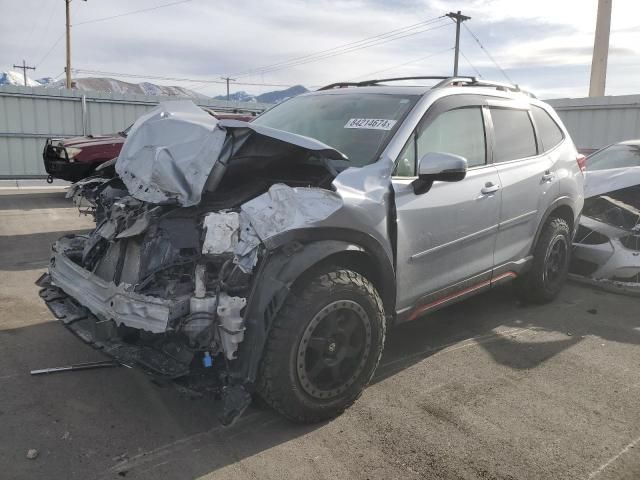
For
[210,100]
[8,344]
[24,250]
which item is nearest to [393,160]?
[8,344]

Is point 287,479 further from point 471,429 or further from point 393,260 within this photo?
point 393,260

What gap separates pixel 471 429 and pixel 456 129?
6.80 feet

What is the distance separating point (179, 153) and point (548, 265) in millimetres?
3559

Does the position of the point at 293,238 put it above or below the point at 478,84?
below

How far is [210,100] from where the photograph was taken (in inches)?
690

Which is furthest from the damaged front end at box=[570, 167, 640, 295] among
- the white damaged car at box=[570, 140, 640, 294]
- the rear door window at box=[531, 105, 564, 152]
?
the rear door window at box=[531, 105, 564, 152]

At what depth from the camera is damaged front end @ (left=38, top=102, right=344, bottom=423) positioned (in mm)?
2715

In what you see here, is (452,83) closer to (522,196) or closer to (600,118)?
(522,196)

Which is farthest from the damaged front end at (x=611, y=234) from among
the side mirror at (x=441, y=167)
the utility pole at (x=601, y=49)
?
the utility pole at (x=601, y=49)

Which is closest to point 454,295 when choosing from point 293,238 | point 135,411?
point 293,238

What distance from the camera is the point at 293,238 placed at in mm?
2846

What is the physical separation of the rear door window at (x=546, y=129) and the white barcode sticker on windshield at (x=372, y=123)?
6.28ft

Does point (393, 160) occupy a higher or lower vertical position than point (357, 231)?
higher

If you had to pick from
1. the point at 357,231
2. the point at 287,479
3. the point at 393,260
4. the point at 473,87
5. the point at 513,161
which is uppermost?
the point at 473,87
